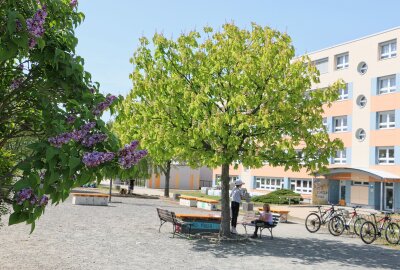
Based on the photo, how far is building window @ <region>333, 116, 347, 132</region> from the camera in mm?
46531

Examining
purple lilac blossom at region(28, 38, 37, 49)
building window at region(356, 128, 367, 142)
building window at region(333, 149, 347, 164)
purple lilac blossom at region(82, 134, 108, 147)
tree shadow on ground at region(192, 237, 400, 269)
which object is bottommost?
tree shadow on ground at region(192, 237, 400, 269)

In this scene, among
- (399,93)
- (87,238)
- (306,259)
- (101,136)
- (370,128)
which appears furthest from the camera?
(370,128)

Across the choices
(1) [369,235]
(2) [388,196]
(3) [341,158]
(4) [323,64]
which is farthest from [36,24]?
(4) [323,64]

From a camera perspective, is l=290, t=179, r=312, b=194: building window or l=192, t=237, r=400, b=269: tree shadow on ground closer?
l=192, t=237, r=400, b=269: tree shadow on ground

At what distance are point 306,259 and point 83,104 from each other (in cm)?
989

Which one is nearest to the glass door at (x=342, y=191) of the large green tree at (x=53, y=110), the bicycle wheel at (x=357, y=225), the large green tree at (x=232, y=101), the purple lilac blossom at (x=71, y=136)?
the bicycle wheel at (x=357, y=225)

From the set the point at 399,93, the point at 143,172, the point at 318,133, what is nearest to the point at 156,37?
the point at 318,133

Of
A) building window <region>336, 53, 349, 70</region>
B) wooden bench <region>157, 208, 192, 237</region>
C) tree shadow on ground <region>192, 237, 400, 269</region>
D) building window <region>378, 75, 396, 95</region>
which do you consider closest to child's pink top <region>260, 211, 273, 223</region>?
tree shadow on ground <region>192, 237, 400, 269</region>

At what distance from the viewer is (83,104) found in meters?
3.94

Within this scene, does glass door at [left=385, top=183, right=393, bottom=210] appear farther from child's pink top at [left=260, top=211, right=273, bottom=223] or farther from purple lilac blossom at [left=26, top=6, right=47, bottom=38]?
purple lilac blossom at [left=26, top=6, right=47, bottom=38]

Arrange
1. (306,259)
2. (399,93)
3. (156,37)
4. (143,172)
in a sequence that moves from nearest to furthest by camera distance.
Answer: (143,172) < (306,259) < (156,37) < (399,93)

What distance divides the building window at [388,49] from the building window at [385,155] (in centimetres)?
848

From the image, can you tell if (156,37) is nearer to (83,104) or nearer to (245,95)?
(245,95)

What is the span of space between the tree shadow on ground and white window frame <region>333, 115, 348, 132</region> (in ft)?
106
